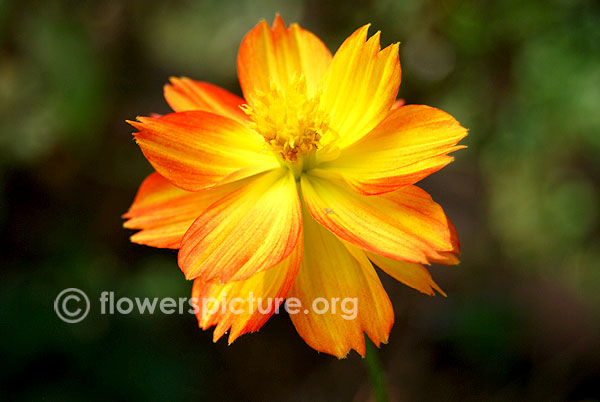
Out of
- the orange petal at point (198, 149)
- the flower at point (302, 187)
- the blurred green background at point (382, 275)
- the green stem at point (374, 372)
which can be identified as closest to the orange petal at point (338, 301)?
the flower at point (302, 187)

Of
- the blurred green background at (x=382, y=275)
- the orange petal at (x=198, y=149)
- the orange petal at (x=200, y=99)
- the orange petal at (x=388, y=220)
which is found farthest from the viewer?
the blurred green background at (x=382, y=275)

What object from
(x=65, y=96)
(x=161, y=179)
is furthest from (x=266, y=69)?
(x=65, y=96)

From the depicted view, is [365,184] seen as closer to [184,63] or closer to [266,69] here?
[266,69]

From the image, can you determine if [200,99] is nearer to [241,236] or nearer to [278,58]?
[278,58]

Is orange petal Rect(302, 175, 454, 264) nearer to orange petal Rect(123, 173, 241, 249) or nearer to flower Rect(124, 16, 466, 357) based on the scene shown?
flower Rect(124, 16, 466, 357)

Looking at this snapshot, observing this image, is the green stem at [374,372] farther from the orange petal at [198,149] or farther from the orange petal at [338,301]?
the orange petal at [198,149]

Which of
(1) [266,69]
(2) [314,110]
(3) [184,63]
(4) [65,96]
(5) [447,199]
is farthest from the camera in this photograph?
(3) [184,63]

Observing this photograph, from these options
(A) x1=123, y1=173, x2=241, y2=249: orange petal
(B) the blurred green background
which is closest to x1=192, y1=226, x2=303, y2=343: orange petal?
(A) x1=123, y1=173, x2=241, y2=249: orange petal
